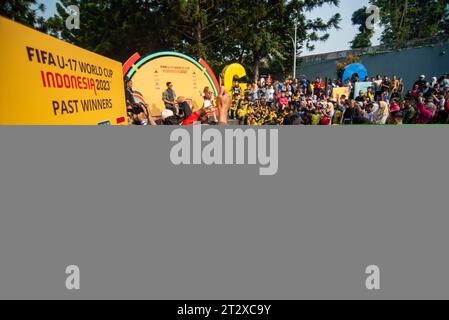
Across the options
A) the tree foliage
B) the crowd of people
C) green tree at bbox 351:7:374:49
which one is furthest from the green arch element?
green tree at bbox 351:7:374:49

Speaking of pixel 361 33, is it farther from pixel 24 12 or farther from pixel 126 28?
pixel 24 12

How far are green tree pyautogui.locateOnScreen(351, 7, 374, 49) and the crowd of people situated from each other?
2688 cm

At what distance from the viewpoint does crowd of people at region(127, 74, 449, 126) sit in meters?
6.34

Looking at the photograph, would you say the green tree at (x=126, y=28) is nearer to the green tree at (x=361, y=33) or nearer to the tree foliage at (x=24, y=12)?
the tree foliage at (x=24, y=12)

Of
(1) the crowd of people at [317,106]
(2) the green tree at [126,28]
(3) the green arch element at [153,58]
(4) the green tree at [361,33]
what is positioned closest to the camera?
(1) the crowd of people at [317,106]

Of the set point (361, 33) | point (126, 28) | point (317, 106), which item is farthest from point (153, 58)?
point (361, 33)

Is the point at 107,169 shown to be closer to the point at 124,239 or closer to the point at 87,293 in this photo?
the point at 124,239

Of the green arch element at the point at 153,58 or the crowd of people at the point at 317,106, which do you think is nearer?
the crowd of people at the point at 317,106

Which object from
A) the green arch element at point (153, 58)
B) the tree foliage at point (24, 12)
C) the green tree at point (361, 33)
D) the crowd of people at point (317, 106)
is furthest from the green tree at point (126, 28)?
the green tree at point (361, 33)

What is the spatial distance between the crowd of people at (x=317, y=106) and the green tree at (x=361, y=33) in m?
26.9

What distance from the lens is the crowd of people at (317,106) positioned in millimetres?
6340

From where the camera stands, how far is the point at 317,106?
10.4 metres
